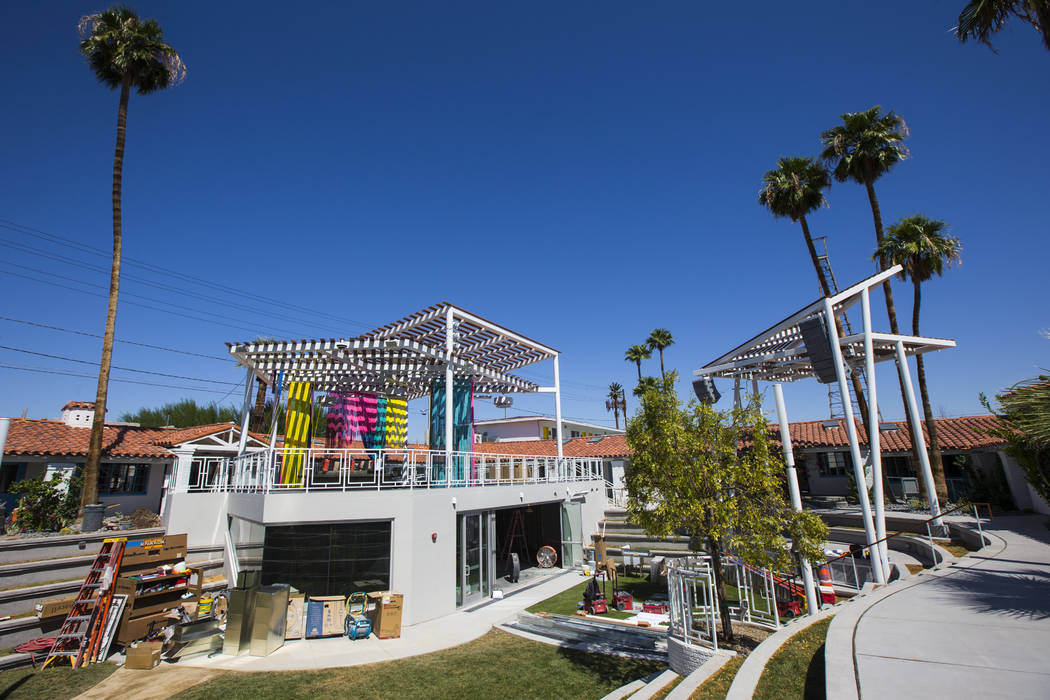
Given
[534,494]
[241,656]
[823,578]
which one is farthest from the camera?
[534,494]

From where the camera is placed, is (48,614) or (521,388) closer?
(48,614)

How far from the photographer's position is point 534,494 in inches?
626

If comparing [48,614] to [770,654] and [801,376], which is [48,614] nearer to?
[770,654]

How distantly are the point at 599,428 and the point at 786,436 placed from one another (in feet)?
106

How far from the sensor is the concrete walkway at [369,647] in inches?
350

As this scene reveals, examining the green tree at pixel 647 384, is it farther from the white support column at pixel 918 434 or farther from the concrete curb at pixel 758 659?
the white support column at pixel 918 434

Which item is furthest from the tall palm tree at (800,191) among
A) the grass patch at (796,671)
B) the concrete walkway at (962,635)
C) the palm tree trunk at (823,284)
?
the grass patch at (796,671)

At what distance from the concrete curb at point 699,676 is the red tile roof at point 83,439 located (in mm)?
21934

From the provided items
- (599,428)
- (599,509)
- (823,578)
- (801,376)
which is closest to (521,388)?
(599,509)

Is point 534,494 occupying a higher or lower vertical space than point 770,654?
higher

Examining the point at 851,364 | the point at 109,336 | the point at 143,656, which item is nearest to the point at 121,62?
the point at 109,336

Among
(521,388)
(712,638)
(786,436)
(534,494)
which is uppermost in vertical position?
A: (521,388)

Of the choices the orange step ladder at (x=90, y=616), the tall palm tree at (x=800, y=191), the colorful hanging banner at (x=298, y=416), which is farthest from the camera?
the tall palm tree at (x=800, y=191)

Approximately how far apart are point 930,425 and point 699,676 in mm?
18069
